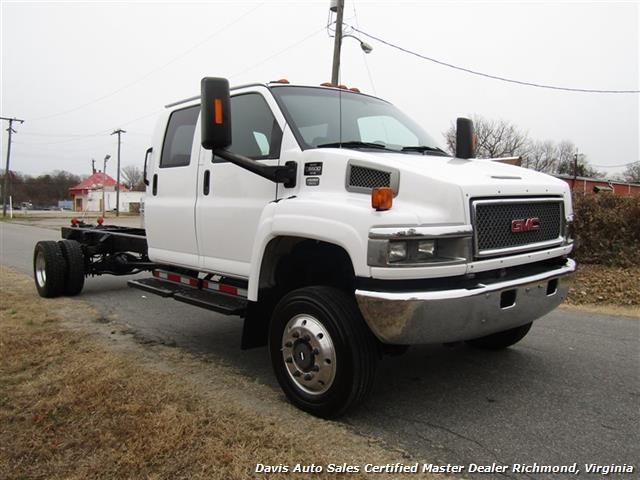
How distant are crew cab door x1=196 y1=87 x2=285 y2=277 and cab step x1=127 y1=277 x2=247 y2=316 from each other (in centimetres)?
21

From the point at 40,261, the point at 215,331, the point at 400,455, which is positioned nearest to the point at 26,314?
the point at 40,261

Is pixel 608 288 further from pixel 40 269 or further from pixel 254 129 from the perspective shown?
pixel 40 269

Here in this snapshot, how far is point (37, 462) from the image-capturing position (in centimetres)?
287

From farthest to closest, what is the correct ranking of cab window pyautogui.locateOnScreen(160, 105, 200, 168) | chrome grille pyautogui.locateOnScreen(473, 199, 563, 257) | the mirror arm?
cab window pyautogui.locateOnScreen(160, 105, 200, 168), the mirror arm, chrome grille pyautogui.locateOnScreen(473, 199, 563, 257)

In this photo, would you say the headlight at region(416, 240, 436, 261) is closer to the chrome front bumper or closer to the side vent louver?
the chrome front bumper

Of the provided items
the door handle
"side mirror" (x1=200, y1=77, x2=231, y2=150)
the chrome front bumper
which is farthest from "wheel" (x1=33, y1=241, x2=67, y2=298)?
the chrome front bumper

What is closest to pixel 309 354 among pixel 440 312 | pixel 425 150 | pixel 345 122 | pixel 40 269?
pixel 440 312

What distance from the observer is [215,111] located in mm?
3443

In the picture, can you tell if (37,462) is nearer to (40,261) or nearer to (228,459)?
(228,459)

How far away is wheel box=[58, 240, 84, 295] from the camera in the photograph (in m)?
7.49

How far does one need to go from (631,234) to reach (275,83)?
316 inches

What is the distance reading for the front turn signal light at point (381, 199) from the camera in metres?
3.00

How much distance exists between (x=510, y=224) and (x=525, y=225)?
0.17 metres

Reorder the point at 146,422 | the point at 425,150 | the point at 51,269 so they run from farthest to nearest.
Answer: the point at 51,269 → the point at 425,150 → the point at 146,422
